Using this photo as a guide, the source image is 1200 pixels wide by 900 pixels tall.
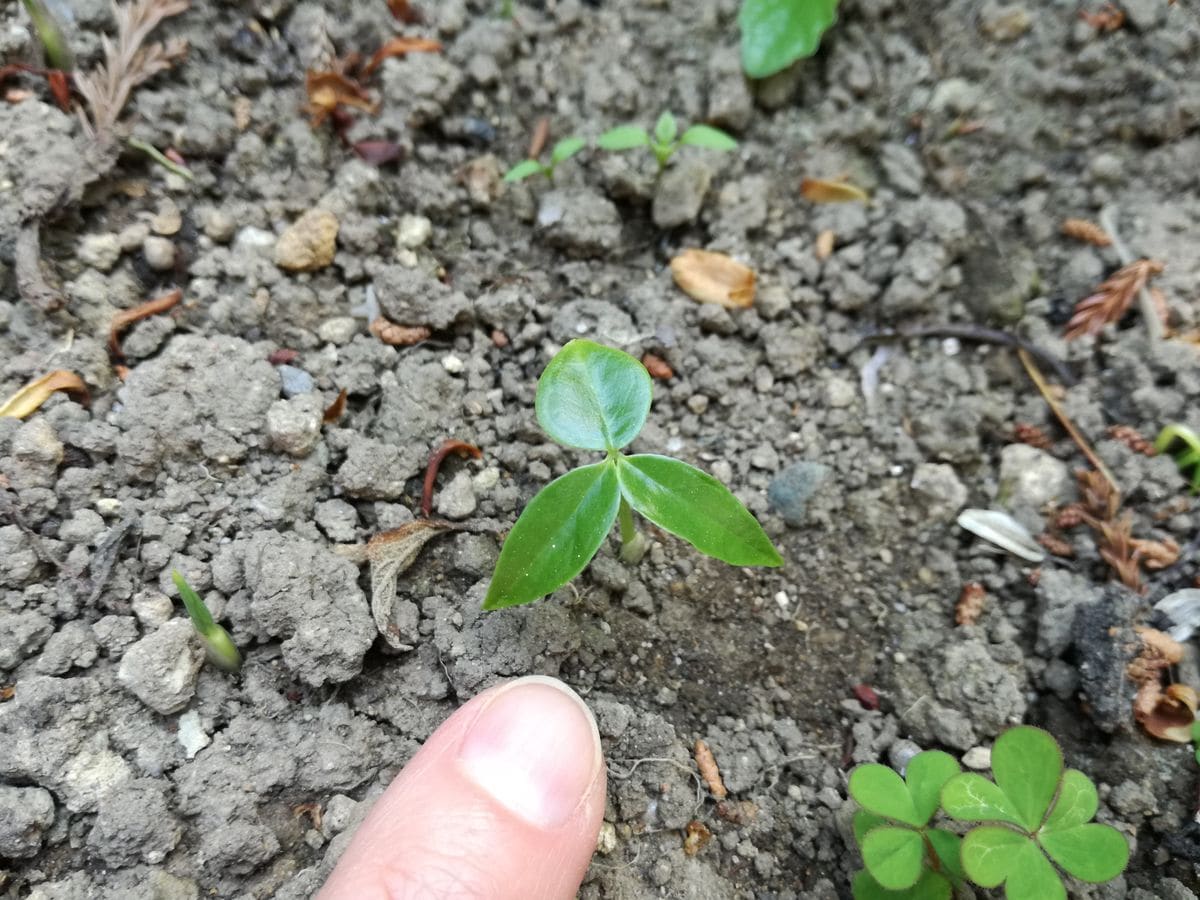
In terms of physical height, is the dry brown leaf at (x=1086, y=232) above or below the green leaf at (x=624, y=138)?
below

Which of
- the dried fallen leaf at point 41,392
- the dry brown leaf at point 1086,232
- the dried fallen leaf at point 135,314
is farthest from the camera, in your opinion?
the dry brown leaf at point 1086,232

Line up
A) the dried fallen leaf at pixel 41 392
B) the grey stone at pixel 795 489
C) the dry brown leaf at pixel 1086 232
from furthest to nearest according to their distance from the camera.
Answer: the dry brown leaf at pixel 1086 232, the grey stone at pixel 795 489, the dried fallen leaf at pixel 41 392

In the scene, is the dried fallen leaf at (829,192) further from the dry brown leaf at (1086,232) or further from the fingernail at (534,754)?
the fingernail at (534,754)

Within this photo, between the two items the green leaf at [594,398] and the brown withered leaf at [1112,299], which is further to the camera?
the brown withered leaf at [1112,299]

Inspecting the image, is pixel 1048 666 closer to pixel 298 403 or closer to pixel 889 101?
pixel 889 101

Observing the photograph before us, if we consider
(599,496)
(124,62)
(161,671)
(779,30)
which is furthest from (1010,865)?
(124,62)

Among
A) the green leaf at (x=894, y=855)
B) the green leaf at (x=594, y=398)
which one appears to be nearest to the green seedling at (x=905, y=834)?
the green leaf at (x=894, y=855)

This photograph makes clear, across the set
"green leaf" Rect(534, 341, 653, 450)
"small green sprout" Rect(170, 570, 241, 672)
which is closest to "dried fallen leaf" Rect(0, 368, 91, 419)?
"small green sprout" Rect(170, 570, 241, 672)

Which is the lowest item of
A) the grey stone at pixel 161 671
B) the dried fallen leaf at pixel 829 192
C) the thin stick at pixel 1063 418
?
the grey stone at pixel 161 671
